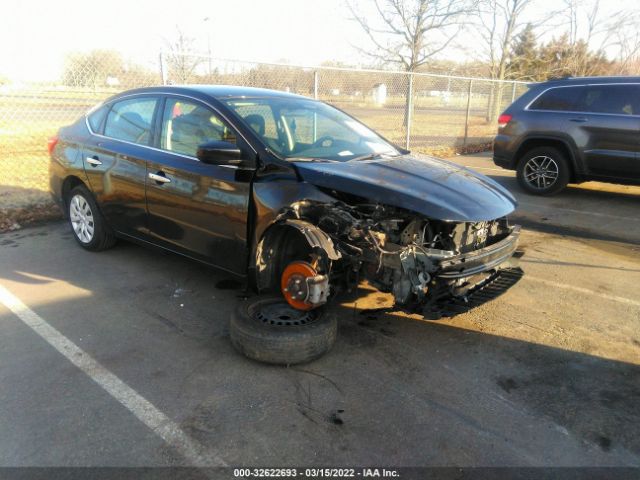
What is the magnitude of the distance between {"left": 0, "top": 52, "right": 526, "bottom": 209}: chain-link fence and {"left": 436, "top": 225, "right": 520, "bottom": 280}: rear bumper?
20.5 feet

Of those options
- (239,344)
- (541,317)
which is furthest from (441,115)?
(239,344)

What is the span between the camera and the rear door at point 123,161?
4.48m

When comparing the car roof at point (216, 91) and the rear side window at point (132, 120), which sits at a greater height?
the car roof at point (216, 91)

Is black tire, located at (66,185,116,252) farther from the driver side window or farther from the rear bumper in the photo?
the rear bumper

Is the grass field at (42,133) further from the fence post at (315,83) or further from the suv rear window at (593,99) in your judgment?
the suv rear window at (593,99)

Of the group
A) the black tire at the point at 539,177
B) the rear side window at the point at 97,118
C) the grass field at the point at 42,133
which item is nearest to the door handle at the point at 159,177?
the rear side window at the point at 97,118

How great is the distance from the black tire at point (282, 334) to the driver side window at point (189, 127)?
1399mm

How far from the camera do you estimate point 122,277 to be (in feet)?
15.5

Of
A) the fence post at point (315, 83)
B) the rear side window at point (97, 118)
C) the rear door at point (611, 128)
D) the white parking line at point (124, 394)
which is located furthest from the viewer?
the fence post at point (315, 83)

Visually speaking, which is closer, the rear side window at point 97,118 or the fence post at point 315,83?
the rear side window at point 97,118

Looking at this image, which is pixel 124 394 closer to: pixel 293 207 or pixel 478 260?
pixel 293 207

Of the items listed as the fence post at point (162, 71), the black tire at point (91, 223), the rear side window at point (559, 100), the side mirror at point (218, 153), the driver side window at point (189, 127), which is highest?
the fence post at point (162, 71)

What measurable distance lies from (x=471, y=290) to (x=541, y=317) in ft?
3.07

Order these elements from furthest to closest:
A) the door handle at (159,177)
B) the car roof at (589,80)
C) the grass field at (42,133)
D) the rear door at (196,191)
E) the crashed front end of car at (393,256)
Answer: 1. the grass field at (42,133)
2. the car roof at (589,80)
3. the door handle at (159,177)
4. the rear door at (196,191)
5. the crashed front end of car at (393,256)
